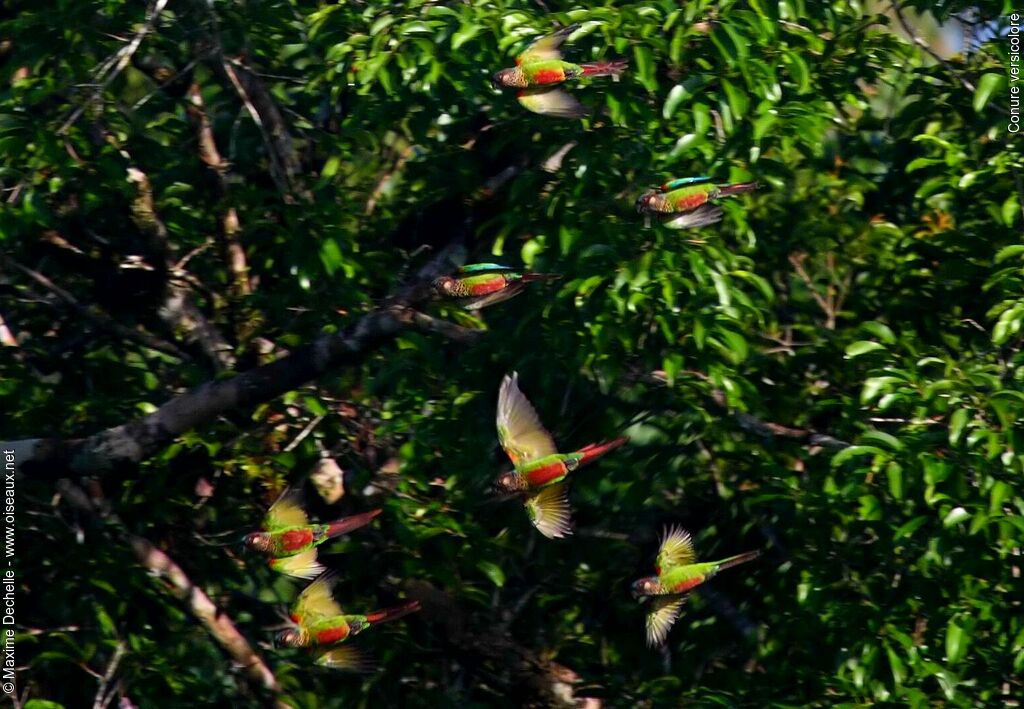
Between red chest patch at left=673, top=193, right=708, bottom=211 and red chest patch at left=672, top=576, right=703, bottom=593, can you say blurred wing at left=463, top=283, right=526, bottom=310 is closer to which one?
red chest patch at left=673, top=193, right=708, bottom=211

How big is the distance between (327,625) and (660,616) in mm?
A: 854

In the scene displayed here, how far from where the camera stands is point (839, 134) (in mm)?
4805

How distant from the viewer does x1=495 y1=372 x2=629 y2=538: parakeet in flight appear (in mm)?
3355

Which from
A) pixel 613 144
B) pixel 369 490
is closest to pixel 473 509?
pixel 369 490

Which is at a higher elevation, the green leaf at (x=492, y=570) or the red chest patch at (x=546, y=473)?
the red chest patch at (x=546, y=473)

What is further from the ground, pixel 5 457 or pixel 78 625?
pixel 5 457

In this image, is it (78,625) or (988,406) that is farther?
(78,625)

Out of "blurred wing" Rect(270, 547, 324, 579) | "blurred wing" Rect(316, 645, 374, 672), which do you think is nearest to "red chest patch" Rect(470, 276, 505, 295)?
"blurred wing" Rect(270, 547, 324, 579)

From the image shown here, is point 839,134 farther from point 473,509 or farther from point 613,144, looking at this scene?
point 473,509

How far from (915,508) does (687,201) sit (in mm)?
984

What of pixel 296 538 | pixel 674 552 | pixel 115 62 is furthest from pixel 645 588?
pixel 115 62

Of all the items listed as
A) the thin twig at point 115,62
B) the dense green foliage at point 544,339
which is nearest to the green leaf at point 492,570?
the dense green foliage at point 544,339

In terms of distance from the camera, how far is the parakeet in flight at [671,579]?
3502mm

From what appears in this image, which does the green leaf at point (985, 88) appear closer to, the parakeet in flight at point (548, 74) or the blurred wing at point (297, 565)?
the parakeet in flight at point (548, 74)
